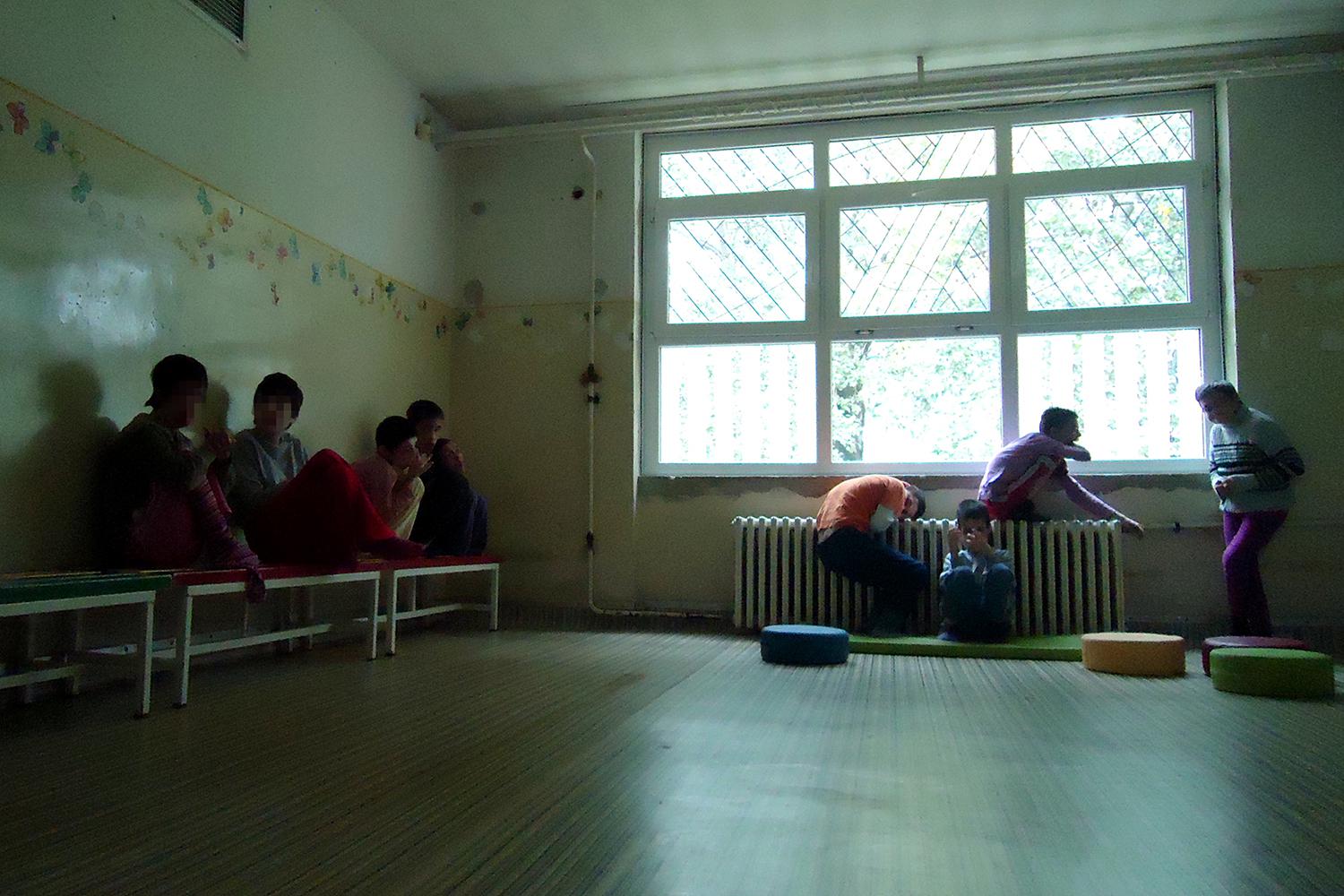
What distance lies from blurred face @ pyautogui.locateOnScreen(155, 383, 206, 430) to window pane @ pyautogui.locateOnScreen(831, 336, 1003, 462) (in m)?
3.29

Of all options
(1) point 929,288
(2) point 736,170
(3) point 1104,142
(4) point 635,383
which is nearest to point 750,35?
(2) point 736,170

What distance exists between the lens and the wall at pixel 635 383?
463 cm

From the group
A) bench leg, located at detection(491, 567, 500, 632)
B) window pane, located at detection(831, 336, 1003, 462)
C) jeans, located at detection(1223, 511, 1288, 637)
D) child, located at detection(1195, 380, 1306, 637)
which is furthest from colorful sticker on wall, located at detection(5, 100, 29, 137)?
jeans, located at detection(1223, 511, 1288, 637)

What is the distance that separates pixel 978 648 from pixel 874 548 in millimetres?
707

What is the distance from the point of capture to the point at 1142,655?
3521 mm

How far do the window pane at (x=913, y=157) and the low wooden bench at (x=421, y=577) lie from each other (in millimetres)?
2996

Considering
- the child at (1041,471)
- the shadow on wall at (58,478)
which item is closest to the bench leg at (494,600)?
the shadow on wall at (58,478)

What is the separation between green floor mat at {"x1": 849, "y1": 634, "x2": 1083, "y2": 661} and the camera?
4.00 meters

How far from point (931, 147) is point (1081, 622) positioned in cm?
276

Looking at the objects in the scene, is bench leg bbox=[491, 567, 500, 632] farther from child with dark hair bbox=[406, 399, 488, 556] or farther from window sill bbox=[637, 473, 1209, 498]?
window sill bbox=[637, 473, 1209, 498]

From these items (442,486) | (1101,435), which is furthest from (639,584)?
(1101,435)

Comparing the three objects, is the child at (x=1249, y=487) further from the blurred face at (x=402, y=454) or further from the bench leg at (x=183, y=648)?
the bench leg at (x=183, y=648)

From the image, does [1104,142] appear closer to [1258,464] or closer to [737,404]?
[1258,464]

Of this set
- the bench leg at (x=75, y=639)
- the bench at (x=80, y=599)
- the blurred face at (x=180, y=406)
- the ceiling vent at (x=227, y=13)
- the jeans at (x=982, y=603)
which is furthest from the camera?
the jeans at (x=982, y=603)
